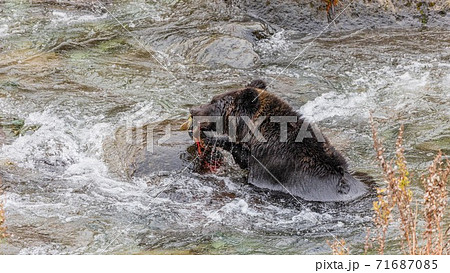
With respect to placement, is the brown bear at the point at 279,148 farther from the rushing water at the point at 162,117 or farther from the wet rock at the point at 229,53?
the wet rock at the point at 229,53

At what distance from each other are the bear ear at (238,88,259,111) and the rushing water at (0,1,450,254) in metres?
0.92

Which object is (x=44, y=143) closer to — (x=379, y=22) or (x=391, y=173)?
(x=391, y=173)

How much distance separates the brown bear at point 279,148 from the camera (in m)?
6.39

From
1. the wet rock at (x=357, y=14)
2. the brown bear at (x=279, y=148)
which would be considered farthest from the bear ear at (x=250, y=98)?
the wet rock at (x=357, y=14)

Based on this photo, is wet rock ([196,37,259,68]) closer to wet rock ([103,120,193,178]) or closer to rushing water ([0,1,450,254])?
rushing water ([0,1,450,254])

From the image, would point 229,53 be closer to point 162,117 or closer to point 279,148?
point 162,117

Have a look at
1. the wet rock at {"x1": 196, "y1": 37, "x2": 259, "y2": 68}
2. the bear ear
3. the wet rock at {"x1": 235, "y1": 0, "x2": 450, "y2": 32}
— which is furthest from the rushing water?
the bear ear

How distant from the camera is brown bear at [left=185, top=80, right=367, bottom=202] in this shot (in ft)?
21.0

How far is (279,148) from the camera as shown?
→ 647 centimetres

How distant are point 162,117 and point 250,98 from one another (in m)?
2.53

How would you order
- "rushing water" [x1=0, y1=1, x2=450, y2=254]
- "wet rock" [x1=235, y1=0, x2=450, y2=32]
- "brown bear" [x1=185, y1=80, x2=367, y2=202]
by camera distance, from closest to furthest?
1. "rushing water" [x1=0, y1=1, x2=450, y2=254]
2. "brown bear" [x1=185, y1=80, x2=367, y2=202]
3. "wet rock" [x1=235, y1=0, x2=450, y2=32]

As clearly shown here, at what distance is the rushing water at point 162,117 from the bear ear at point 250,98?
0.92 metres

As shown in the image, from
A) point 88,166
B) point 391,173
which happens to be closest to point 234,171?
point 88,166

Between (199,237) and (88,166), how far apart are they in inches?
87.9
